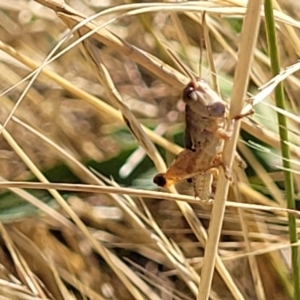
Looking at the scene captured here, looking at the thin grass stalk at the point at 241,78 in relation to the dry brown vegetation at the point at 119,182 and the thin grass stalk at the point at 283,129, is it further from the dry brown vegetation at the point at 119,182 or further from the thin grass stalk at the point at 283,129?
the dry brown vegetation at the point at 119,182

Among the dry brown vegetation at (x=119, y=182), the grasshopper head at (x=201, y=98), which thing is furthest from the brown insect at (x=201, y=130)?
the dry brown vegetation at (x=119, y=182)

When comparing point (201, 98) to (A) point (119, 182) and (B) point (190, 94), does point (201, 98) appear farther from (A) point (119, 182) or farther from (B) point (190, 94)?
(A) point (119, 182)

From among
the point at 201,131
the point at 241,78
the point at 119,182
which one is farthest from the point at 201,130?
the point at 119,182

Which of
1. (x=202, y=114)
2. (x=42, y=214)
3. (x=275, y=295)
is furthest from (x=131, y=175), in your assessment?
(x=202, y=114)

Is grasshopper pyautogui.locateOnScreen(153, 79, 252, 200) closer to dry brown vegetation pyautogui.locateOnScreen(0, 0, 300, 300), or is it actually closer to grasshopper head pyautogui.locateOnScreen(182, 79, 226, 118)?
grasshopper head pyautogui.locateOnScreen(182, 79, 226, 118)

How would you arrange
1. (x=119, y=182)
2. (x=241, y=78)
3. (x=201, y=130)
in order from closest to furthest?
1. (x=241, y=78)
2. (x=201, y=130)
3. (x=119, y=182)

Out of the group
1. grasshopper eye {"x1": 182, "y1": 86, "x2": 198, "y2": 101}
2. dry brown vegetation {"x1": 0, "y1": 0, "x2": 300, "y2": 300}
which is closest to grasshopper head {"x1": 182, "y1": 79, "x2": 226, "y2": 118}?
grasshopper eye {"x1": 182, "y1": 86, "x2": 198, "y2": 101}
